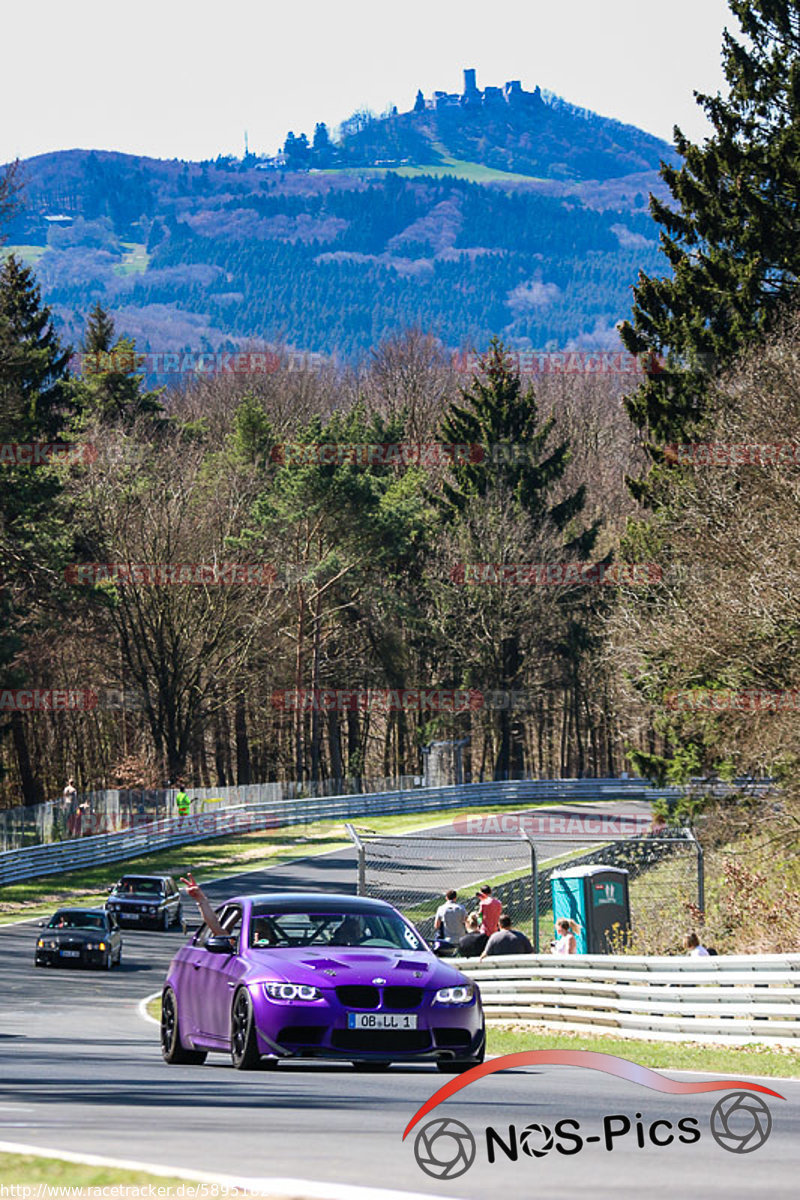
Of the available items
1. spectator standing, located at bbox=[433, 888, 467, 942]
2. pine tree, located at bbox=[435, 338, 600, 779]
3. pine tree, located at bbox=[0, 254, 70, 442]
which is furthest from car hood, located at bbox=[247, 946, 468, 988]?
pine tree, located at bbox=[435, 338, 600, 779]

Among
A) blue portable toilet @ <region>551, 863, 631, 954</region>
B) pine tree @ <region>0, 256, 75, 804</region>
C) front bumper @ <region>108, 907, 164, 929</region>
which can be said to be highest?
pine tree @ <region>0, 256, 75, 804</region>

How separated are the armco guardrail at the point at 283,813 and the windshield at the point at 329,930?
34819mm

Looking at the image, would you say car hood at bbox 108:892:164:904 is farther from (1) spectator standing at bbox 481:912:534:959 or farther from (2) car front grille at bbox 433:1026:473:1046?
(2) car front grille at bbox 433:1026:473:1046

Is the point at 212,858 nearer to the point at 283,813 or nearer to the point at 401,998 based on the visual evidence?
the point at 283,813

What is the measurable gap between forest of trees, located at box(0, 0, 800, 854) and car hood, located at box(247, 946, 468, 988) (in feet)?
61.7

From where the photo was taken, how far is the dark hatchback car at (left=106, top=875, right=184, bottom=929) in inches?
1538

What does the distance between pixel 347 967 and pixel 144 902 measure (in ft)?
92.1

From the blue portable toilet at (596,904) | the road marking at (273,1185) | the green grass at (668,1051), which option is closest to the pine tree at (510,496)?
the blue portable toilet at (596,904)

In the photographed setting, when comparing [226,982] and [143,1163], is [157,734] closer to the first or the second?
[226,982]

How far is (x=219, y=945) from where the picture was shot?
1269 centimetres

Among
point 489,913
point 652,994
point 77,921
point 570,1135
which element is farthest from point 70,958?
point 570,1135

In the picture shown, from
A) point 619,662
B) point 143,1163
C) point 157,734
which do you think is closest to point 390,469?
point 157,734

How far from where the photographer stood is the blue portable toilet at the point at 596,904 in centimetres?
2519

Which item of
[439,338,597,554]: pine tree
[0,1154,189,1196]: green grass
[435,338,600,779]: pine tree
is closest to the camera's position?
[0,1154,189,1196]: green grass
